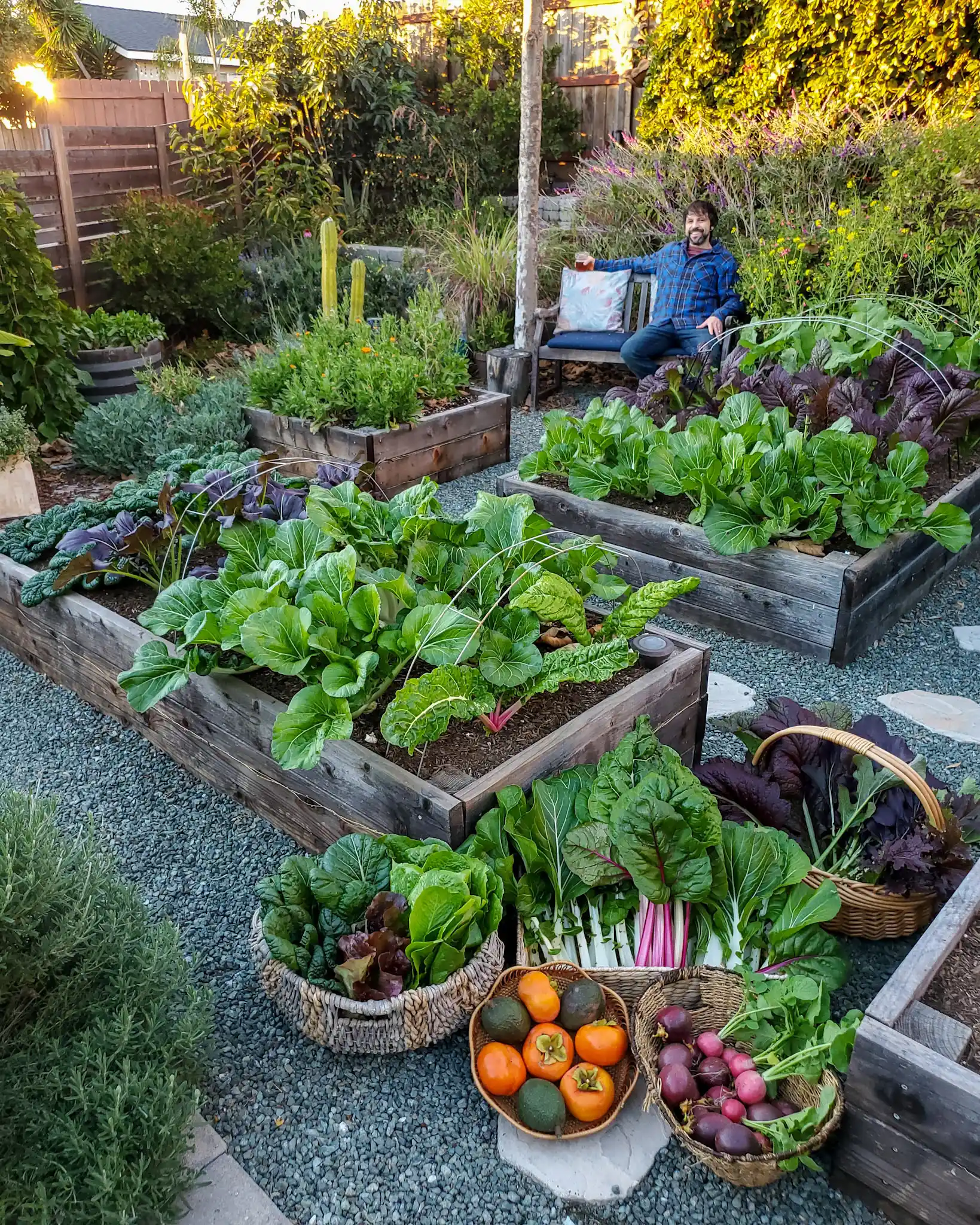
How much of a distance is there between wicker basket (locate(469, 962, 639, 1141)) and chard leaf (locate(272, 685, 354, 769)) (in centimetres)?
59

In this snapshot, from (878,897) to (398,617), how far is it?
1.28 meters

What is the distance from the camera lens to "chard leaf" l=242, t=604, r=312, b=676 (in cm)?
207

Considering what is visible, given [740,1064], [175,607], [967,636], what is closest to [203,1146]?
[740,1064]

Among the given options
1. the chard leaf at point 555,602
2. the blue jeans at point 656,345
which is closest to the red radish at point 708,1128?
the chard leaf at point 555,602

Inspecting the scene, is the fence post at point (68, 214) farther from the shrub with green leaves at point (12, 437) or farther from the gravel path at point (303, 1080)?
the gravel path at point (303, 1080)

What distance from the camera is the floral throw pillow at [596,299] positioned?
625 cm

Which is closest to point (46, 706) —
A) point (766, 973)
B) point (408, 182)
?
point (766, 973)

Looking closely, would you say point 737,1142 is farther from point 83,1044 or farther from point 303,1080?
point 83,1044

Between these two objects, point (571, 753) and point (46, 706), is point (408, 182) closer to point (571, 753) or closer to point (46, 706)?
point (46, 706)

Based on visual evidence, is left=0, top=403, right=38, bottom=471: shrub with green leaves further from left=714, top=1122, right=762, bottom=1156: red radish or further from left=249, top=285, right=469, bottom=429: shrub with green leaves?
left=714, top=1122, right=762, bottom=1156: red radish

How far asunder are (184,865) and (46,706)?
1078 millimetres

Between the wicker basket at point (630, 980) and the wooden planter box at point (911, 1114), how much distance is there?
0.41 meters

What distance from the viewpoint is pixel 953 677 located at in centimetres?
325

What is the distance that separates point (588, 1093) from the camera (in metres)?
1.64
